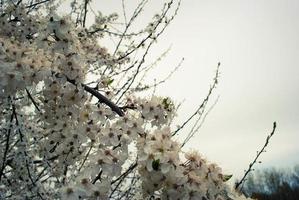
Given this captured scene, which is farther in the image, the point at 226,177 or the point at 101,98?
the point at 101,98

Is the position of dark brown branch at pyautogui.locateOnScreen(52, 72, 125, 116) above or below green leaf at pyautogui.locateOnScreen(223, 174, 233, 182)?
above

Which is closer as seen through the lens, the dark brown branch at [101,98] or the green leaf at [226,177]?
the green leaf at [226,177]

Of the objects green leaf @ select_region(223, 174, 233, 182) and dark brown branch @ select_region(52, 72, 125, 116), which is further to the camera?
dark brown branch @ select_region(52, 72, 125, 116)

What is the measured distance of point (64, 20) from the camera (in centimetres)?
385

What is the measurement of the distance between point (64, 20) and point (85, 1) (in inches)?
108

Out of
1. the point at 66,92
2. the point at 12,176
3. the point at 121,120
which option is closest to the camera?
the point at 121,120

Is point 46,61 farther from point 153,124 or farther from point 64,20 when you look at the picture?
point 153,124

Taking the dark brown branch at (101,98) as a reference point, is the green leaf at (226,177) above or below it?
below

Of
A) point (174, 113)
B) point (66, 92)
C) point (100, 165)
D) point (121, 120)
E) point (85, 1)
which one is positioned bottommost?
point (100, 165)

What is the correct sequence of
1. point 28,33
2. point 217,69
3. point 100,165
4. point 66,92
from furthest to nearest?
point 217,69, point 28,33, point 66,92, point 100,165

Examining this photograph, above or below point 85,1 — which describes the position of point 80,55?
below

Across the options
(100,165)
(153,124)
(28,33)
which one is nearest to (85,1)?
(28,33)

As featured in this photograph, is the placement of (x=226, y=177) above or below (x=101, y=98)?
below

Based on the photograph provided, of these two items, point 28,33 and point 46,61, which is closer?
point 46,61
